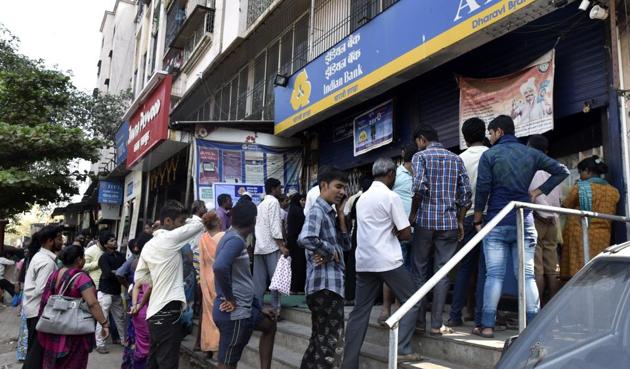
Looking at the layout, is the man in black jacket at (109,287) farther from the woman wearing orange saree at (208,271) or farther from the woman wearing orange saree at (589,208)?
the woman wearing orange saree at (589,208)

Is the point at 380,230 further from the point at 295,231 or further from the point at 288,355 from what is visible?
the point at 295,231

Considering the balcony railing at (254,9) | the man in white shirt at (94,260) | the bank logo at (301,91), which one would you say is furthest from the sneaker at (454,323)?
the balcony railing at (254,9)

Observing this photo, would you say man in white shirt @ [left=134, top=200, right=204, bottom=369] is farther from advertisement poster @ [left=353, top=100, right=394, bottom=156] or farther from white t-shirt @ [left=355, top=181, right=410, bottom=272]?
advertisement poster @ [left=353, top=100, right=394, bottom=156]

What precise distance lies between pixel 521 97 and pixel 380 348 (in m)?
3.27

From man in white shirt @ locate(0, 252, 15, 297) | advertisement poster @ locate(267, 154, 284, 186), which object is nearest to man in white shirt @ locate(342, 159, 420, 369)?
advertisement poster @ locate(267, 154, 284, 186)

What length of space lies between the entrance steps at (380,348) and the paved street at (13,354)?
4.71ft

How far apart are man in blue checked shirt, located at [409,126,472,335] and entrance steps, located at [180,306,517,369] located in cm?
21

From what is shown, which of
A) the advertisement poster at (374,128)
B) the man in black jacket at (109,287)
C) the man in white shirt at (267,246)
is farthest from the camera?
the advertisement poster at (374,128)

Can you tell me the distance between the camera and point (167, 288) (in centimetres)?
432

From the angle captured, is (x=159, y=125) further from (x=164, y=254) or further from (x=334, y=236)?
(x=334, y=236)

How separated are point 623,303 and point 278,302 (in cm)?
432

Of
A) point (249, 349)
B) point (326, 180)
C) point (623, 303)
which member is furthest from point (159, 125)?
point (623, 303)

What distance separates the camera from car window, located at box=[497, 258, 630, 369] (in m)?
1.86

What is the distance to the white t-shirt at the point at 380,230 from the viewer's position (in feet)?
12.1
